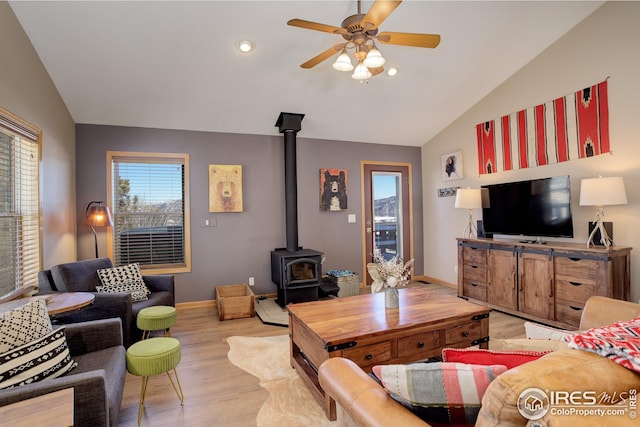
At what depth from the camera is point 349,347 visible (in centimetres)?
212

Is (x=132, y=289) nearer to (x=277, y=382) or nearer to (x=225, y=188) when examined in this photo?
(x=225, y=188)

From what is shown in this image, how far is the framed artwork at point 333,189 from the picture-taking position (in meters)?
5.45

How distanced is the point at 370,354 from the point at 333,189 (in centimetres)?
359

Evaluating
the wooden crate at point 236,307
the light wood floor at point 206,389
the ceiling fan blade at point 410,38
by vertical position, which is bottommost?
the light wood floor at point 206,389

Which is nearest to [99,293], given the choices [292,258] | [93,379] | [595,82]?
[93,379]

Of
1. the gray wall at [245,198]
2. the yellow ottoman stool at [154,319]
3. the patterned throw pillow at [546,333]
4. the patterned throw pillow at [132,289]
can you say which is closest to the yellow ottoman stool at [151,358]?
the yellow ottoman stool at [154,319]

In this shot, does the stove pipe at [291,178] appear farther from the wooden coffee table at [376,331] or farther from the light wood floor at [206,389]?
the wooden coffee table at [376,331]

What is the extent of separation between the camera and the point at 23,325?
70.0 inches

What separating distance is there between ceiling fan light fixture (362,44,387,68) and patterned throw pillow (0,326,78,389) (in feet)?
9.06

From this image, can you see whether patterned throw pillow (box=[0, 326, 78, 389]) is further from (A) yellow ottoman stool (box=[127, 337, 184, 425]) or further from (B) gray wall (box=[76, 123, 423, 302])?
(B) gray wall (box=[76, 123, 423, 302])

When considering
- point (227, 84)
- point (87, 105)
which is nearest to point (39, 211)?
point (87, 105)

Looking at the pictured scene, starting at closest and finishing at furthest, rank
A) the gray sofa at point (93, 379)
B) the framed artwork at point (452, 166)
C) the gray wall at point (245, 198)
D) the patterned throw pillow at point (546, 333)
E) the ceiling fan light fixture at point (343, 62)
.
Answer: the gray sofa at point (93, 379), the patterned throw pillow at point (546, 333), the ceiling fan light fixture at point (343, 62), the gray wall at point (245, 198), the framed artwork at point (452, 166)

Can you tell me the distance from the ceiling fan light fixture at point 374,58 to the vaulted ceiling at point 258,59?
924 mm

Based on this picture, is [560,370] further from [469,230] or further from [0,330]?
[469,230]
